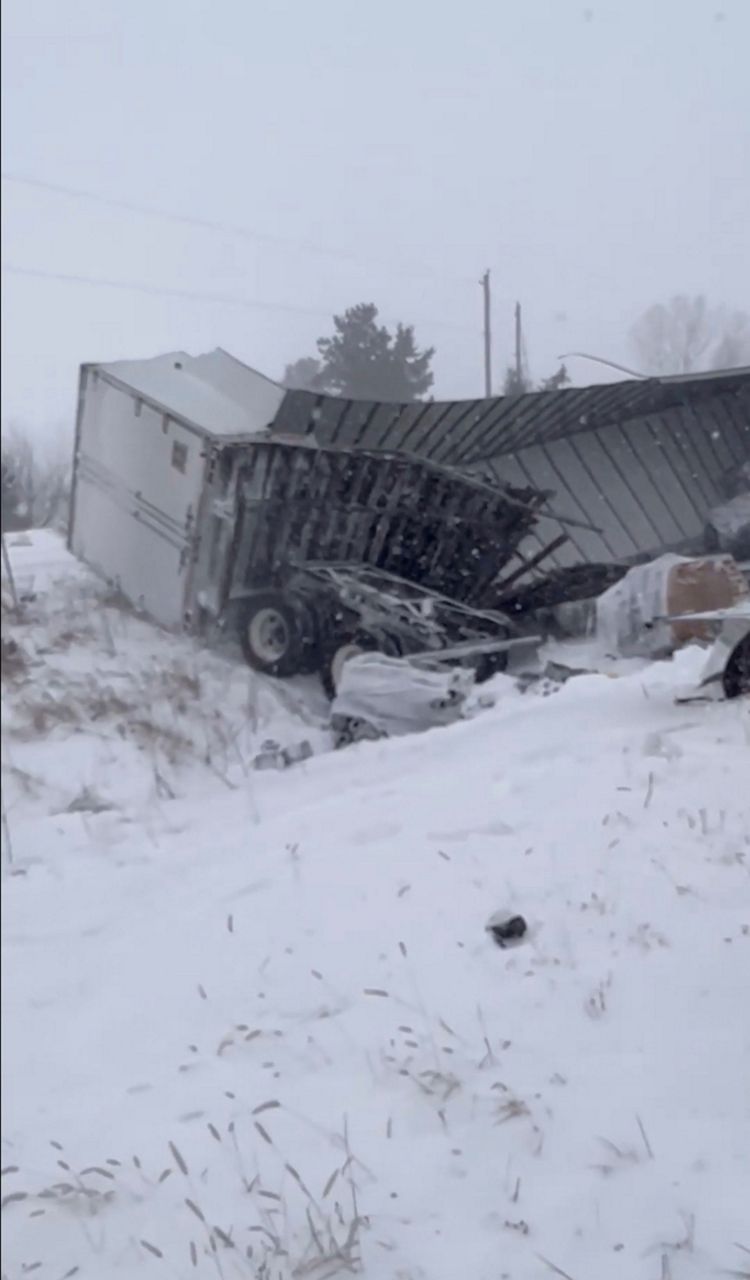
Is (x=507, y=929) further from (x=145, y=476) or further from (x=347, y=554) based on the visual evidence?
(x=347, y=554)

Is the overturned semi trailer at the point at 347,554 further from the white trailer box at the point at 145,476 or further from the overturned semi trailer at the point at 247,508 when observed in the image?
the white trailer box at the point at 145,476

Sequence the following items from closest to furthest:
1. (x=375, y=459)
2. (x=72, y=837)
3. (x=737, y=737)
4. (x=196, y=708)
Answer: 1. (x=72, y=837)
2. (x=196, y=708)
3. (x=737, y=737)
4. (x=375, y=459)

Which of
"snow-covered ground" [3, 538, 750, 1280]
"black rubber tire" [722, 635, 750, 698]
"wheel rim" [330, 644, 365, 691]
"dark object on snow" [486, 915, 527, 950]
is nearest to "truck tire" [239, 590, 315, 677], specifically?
"snow-covered ground" [3, 538, 750, 1280]

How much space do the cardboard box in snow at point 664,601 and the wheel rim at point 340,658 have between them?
1.68 meters

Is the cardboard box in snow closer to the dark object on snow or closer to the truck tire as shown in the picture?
the truck tire

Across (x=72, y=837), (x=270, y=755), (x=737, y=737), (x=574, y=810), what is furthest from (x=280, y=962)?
(x=737, y=737)

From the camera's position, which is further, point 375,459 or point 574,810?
point 375,459

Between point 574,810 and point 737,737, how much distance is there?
3.15 feet

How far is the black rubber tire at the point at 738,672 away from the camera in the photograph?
530cm

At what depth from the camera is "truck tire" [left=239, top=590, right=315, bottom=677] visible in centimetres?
309

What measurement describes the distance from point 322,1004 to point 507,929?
2.83 ft

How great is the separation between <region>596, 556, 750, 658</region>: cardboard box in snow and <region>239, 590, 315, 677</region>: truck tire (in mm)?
2807

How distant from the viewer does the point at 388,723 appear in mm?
5566

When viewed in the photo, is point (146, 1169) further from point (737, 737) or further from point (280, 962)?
point (737, 737)
